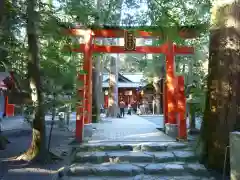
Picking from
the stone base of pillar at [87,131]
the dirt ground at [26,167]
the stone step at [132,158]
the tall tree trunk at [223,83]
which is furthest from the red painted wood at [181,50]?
the dirt ground at [26,167]

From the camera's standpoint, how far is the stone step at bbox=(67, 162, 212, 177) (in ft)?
22.7

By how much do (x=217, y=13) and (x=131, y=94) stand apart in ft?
105

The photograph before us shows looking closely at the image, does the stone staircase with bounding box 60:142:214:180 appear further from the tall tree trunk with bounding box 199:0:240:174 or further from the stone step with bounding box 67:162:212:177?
the tall tree trunk with bounding box 199:0:240:174

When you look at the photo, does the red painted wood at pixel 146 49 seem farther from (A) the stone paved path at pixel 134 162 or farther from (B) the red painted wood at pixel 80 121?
(A) the stone paved path at pixel 134 162

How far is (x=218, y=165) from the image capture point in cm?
686

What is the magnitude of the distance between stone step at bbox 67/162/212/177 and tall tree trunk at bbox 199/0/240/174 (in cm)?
37

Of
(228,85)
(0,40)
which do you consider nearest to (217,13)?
(228,85)

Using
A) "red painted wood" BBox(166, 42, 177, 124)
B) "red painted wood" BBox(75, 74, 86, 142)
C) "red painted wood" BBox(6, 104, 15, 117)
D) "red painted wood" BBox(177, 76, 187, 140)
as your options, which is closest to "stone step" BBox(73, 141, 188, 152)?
"red painted wood" BBox(75, 74, 86, 142)

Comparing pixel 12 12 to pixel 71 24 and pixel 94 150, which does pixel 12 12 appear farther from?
pixel 94 150

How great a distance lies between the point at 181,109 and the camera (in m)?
10.1

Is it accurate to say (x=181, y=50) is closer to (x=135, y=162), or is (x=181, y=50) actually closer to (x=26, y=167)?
(x=135, y=162)

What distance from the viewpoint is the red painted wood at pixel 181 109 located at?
9906mm

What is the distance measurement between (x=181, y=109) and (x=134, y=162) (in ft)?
10.0

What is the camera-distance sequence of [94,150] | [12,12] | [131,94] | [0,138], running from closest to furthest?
[12,12]
[94,150]
[0,138]
[131,94]
